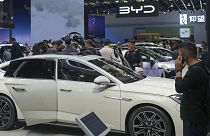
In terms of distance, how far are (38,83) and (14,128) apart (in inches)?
46.7

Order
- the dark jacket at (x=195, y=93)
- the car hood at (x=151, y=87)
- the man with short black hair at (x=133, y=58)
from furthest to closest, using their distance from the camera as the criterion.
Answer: the man with short black hair at (x=133, y=58) → the car hood at (x=151, y=87) → the dark jacket at (x=195, y=93)

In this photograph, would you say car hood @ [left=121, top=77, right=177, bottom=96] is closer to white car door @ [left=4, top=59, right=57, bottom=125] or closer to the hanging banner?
white car door @ [left=4, top=59, right=57, bottom=125]

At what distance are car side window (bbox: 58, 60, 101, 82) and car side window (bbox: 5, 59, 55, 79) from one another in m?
0.18

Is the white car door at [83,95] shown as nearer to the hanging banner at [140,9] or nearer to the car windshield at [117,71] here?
the car windshield at [117,71]

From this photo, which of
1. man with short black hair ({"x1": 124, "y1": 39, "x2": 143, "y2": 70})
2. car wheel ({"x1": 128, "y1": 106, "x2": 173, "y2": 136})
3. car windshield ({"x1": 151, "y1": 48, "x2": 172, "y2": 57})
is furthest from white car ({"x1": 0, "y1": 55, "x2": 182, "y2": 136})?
car windshield ({"x1": 151, "y1": 48, "x2": 172, "y2": 57})

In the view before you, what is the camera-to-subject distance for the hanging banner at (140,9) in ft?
57.5

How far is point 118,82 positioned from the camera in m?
6.71

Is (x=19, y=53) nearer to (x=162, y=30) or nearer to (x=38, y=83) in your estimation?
(x=38, y=83)

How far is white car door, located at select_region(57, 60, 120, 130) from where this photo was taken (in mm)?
6600

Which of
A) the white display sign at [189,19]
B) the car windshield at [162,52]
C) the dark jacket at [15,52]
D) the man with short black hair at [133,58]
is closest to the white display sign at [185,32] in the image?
the white display sign at [189,19]

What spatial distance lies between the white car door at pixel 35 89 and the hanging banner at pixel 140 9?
10862 mm

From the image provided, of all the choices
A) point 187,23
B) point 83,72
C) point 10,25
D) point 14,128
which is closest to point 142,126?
point 83,72

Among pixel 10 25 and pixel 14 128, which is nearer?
pixel 14 128

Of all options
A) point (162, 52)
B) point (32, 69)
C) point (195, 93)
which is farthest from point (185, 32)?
point (195, 93)
